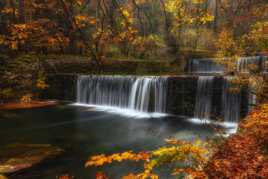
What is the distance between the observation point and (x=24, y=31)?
406 centimetres

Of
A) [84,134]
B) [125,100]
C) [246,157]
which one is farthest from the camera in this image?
[125,100]

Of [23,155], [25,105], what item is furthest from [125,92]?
[23,155]

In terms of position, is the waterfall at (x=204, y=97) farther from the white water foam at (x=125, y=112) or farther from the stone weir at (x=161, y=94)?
the white water foam at (x=125, y=112)

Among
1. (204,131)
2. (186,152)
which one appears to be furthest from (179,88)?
(186,152)

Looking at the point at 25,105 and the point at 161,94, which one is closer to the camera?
the point at 161,94

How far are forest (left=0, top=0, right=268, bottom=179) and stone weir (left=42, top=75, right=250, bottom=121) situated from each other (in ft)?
0.15

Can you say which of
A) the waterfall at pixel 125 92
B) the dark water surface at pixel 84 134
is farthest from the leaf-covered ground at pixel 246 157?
the waterfall at pixel 125 92

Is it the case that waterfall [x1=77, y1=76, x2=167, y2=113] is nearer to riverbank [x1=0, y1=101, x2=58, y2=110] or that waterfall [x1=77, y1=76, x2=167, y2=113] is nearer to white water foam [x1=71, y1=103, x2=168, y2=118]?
white water foam [x1=71, y1=103, x2=168, y2=118]

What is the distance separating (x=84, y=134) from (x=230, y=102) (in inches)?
229

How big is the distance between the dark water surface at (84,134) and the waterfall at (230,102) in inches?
58.1

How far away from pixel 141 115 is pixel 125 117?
87 cm

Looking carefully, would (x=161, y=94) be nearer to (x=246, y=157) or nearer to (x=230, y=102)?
(x=230, y=102)

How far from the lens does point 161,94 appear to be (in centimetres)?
1323

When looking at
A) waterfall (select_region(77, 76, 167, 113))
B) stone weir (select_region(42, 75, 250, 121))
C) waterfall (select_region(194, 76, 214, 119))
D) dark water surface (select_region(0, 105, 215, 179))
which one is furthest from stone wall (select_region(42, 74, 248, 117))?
dark water surface (select_region(0, 105, 215, 179))
